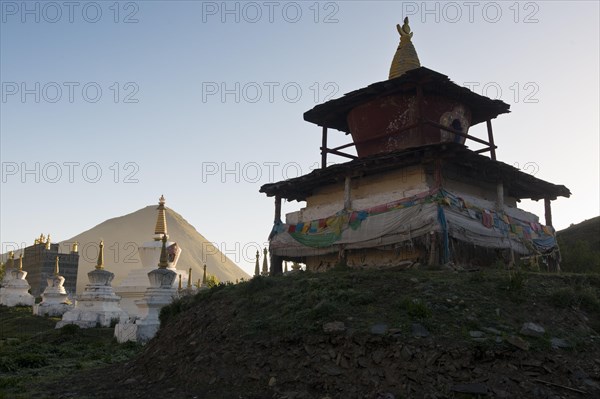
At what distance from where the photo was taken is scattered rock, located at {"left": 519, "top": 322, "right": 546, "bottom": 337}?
31.3ft

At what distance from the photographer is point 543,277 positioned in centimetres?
1268

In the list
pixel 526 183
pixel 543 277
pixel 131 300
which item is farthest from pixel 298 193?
pixel 131 300

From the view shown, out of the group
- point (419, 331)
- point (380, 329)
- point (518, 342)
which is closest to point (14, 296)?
point (380, 329)

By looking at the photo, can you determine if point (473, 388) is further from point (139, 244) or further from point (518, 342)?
point (139, 244)

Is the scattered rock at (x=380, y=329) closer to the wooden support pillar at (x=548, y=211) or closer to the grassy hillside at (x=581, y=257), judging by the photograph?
the grassy hillside at (x=581, y=257)

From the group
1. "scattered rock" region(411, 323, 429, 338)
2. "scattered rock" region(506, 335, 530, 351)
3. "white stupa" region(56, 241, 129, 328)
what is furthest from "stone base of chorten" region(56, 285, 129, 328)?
"scattered rock" region(506, 335, 530, 351)

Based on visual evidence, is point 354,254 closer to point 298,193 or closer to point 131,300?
point 298,193

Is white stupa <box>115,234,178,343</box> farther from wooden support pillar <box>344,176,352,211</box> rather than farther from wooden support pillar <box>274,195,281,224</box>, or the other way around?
wooden support pillar <box>344,176,352,211</box>

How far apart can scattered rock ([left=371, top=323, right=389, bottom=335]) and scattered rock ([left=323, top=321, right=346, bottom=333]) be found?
0.55 metres

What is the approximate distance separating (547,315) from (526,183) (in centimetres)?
973

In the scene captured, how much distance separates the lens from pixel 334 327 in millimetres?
10211

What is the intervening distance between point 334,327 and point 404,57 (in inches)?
595

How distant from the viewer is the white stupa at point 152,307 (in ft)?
64.5

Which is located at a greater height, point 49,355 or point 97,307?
point 97,307
